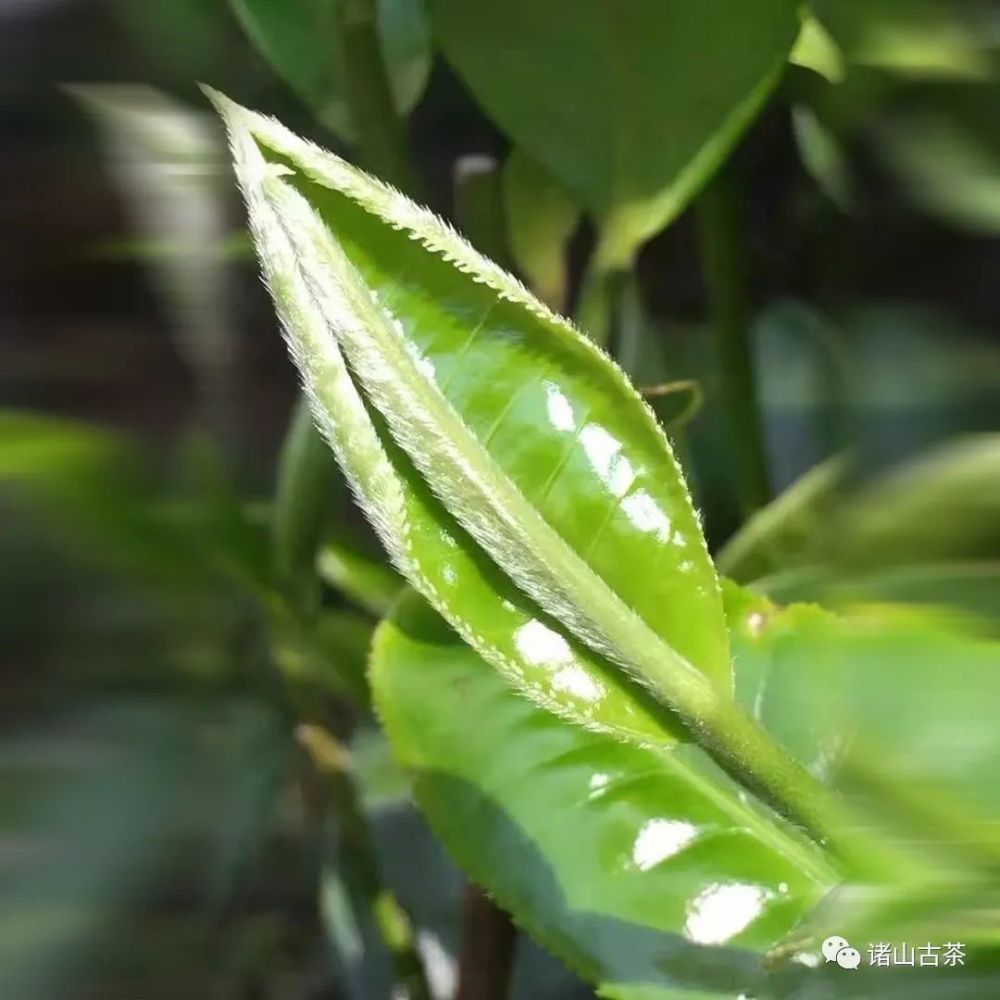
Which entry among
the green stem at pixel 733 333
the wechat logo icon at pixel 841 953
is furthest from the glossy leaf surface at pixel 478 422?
the green stem at pixel 733 333

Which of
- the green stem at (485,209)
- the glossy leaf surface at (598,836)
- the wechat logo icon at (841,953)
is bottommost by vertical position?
the wechat logo icon at (841,953)

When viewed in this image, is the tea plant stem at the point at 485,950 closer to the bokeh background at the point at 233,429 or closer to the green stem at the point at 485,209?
the bokeh background at the point at 233,429

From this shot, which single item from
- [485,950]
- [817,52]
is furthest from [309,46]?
[485,950]

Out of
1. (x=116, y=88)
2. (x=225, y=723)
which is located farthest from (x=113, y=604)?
(x=116, y=88)


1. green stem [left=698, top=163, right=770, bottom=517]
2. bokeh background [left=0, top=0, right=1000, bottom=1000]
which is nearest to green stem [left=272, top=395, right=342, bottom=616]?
bokeh background [left=0, top=0, right=1000, bottom=1000]

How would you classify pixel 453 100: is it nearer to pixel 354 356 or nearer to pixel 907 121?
pixel 907 121

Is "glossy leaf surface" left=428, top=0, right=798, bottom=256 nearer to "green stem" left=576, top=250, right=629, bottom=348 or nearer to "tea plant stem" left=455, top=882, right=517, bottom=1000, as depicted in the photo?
"green stem" left=576, top=250, right=629, bottom=348

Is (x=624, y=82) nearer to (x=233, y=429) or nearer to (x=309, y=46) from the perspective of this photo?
(x=309, y=46)
